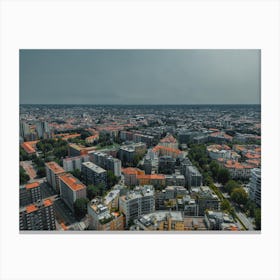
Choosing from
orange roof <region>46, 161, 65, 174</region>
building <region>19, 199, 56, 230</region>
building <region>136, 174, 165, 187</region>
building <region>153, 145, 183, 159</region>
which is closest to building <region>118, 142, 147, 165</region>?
building <region>153, 145, 183, 159</region>

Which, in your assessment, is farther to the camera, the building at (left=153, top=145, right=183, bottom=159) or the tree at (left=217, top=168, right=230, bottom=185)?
the building at (left=153, top=145, right=183, bottom=159)

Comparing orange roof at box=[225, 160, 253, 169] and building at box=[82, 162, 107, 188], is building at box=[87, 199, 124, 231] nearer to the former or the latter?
building at box=[82, 162, 107, 188]

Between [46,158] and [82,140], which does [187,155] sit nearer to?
[82,140]

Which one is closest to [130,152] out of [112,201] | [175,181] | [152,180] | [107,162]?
[107,162]

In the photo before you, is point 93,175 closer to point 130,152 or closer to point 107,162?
point 107,162

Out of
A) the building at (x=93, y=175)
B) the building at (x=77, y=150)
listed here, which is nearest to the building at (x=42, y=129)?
the building at (x=77, y=150)
